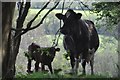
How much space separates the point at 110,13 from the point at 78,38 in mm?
184

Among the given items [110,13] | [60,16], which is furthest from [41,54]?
[110,13]

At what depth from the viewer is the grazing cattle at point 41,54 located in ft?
4.63

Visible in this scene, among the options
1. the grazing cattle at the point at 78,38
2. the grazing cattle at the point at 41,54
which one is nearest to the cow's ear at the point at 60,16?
the grazing cattle at the point at 78,38

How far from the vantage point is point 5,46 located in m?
1.30

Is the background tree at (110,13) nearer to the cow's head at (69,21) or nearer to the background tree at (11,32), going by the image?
the cow's head at (69,21)

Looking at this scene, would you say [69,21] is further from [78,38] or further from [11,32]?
[11,32]

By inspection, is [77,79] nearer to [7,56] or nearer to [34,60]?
[34,60]

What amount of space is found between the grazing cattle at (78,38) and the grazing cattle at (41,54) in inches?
2.9

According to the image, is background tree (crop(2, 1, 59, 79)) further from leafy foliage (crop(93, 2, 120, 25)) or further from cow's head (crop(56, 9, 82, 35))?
leafy foliage (crop(93, 2, 120, 25))

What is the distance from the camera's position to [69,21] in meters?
1.38

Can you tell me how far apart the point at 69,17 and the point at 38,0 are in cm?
17

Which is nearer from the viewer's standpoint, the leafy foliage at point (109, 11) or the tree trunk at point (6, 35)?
the tree trunk at point (6, 35)

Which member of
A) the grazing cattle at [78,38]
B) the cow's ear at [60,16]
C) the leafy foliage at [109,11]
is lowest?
the grazing cattle at [78,38]

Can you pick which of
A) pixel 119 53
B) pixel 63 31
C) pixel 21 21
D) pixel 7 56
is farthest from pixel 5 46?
pixel 119 53
